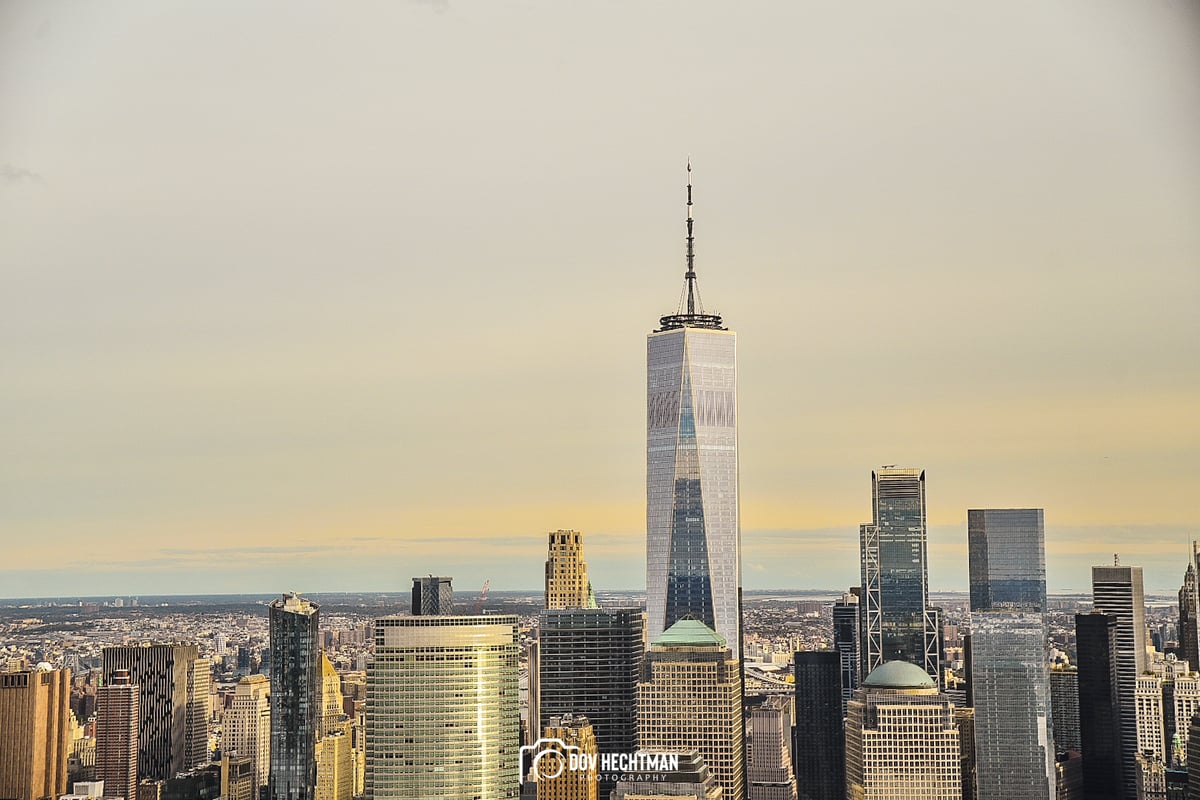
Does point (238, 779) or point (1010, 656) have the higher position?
point (1010, 656)

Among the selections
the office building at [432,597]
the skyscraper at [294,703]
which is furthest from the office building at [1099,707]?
the skyscraper at [294,703]

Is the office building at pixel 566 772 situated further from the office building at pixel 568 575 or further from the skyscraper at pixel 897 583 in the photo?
the skyscraper at pixel 897 583

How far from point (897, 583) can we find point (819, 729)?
337cm

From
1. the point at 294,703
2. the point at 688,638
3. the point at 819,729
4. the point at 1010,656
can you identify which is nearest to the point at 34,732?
the point at 294,703

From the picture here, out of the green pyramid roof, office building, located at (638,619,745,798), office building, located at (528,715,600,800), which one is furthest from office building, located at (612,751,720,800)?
the green pyramid roof

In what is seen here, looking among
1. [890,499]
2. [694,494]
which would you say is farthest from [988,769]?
[694,494]

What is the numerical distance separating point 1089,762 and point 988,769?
40.3 inches

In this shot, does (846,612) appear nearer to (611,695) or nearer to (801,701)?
(801,701)

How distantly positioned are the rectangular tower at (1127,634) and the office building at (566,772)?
526 centimetres

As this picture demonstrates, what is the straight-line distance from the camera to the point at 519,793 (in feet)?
47.7

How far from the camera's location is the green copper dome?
16.3m

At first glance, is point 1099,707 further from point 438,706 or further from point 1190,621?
point 438,706

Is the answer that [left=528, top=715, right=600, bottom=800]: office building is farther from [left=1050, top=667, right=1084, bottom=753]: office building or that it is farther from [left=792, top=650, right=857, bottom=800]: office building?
[left=1050, top=667, right=1084, bottom=753]: office building

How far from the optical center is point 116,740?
15.9 m
